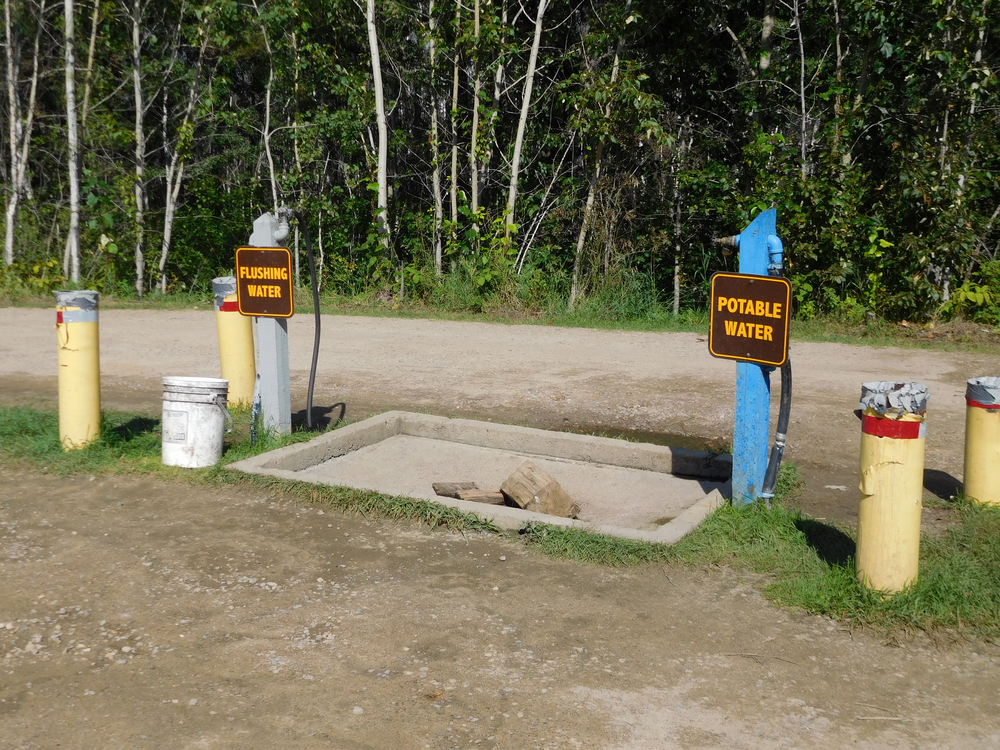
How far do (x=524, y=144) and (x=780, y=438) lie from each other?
11.1m

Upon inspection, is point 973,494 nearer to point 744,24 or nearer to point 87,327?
point 87,327

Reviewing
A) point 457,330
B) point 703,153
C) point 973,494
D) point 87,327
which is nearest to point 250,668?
point 87,327

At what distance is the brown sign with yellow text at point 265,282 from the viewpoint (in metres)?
6.68

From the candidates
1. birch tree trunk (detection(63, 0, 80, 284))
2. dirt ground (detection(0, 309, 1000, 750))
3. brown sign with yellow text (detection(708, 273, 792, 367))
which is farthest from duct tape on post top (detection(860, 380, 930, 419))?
birch tree trunk (detection(63, 0, 80, 284))

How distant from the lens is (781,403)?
16.9 ft

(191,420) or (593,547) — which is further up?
(191,420)

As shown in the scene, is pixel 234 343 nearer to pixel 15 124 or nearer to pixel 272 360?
pixel 272 360

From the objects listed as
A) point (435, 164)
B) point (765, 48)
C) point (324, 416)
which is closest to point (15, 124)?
point (435, 164)

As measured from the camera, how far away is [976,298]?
40.9 ft

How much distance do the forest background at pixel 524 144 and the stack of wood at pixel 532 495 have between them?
830cm

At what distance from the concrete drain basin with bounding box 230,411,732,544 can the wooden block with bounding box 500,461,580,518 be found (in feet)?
0.79

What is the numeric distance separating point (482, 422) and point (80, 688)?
13.5 feet

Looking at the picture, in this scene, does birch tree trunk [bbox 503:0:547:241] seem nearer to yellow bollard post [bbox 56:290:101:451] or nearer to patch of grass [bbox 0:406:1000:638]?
yellow bollard post [bbox 56:290:101:451]

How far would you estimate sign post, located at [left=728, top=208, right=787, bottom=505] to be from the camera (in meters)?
5.12
